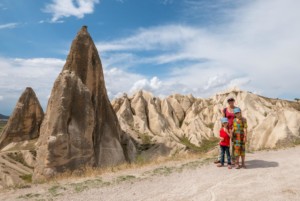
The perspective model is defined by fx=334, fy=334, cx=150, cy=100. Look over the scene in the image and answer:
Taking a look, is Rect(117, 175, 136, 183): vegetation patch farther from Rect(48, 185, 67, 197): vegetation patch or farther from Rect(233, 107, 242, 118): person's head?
Rect(233, 107, 242, 118): person's head

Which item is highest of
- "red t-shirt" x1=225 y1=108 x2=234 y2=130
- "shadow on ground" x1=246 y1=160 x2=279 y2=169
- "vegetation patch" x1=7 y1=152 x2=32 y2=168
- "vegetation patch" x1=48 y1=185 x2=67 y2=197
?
"red t-shirt" x1=225 y1=108 x2=234 y2=130

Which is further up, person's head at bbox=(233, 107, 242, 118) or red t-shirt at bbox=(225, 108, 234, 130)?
person's head at bbox=(233, 107, 242, 118)

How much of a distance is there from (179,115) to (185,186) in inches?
Result: 2266

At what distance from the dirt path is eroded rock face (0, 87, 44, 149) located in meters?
27.7

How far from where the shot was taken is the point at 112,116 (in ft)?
87.1

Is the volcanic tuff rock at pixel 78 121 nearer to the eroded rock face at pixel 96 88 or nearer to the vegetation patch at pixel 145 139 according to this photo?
the eroded rock face at pixel 96 88

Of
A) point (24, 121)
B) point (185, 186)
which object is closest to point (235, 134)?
point (185, 186)

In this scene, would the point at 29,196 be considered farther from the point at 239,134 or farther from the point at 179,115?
the point at 179,115

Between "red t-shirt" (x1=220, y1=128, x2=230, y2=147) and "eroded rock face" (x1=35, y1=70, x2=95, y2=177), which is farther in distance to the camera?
"eroded rock face" (x1=35, y1=70, x2=95, y2=177)

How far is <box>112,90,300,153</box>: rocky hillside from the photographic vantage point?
4441 cm

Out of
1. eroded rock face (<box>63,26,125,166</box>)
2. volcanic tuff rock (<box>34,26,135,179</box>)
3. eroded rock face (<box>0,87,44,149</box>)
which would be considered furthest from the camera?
eroded rock face (<box>0,87,44,149</box>)

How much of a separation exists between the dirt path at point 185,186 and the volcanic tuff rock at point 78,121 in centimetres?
673

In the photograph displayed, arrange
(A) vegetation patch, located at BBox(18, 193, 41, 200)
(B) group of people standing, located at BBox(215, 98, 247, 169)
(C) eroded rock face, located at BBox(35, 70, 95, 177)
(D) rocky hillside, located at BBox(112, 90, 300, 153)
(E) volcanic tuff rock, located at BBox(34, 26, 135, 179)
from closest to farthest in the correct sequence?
(A) vegetation patch, located at BBox(18, 193, 41, 200) → (B) group of people standing, located at BBox(215, 98, 247, 169) → (C) eroded rock face, located at BBox(35, 70, 95, 177) → (E) volcanic tuff rock, located at BBox(34, 26, 135, 179) → (D) rocky hillside, located at BBox(112, 90, 300, 153)

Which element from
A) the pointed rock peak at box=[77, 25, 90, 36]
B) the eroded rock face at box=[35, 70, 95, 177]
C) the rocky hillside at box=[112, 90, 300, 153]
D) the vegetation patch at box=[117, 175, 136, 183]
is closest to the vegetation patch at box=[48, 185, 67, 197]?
the vegetation patch at box=[117, 175, 136, 183]
